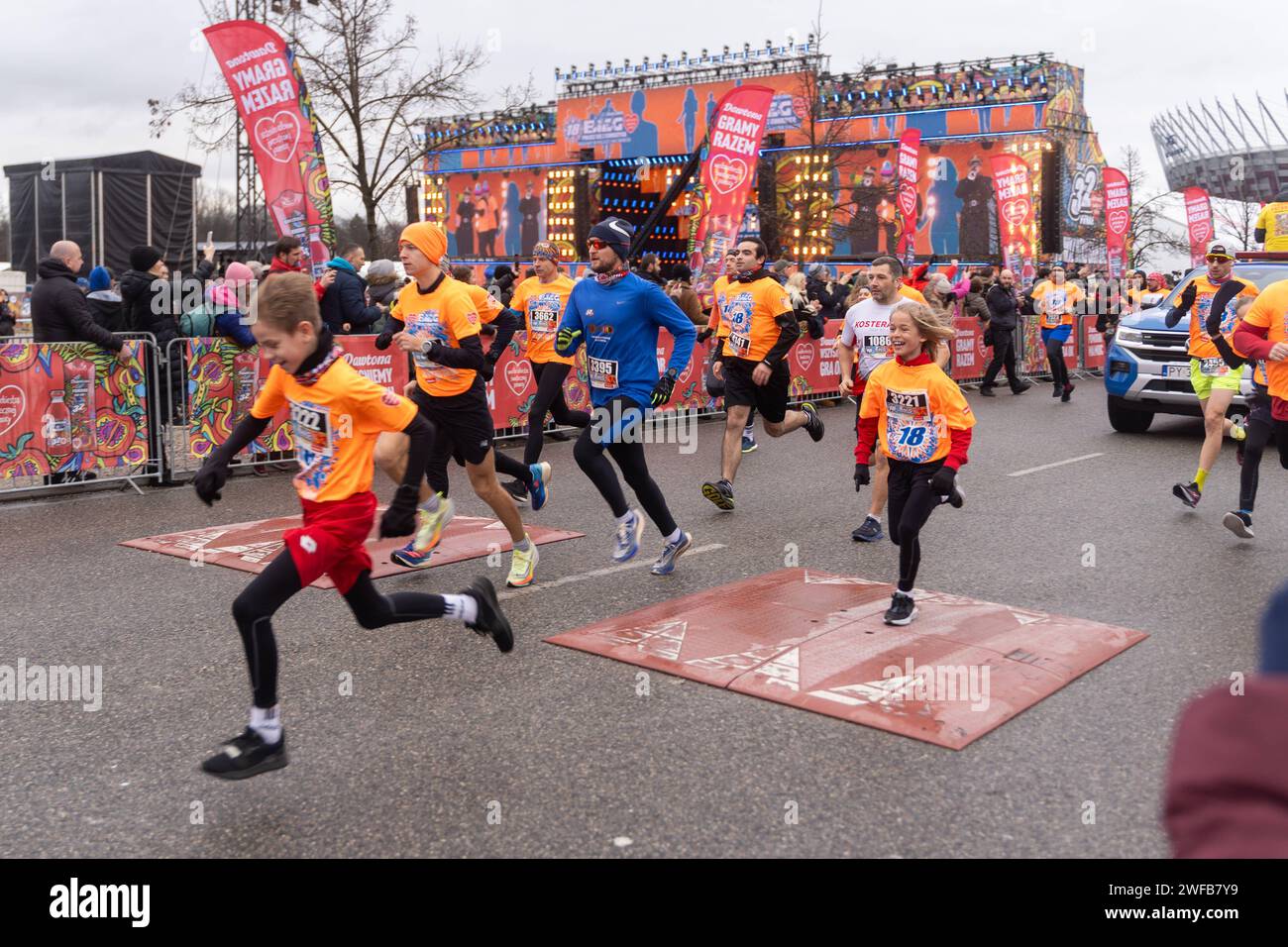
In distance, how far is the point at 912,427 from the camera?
6.16m

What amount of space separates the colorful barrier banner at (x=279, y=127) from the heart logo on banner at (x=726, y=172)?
701 centimetres

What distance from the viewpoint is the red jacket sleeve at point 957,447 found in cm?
593

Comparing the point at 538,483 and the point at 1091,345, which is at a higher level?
the point at 1091,345

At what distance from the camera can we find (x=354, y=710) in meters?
4.82

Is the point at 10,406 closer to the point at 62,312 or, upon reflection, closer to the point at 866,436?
the point at 62,312

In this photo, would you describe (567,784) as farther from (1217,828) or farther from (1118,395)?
(1118,395)

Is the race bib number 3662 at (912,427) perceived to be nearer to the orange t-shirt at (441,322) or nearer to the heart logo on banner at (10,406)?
the orange t-shirt at (441,322)

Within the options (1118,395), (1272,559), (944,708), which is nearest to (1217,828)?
(944,708)

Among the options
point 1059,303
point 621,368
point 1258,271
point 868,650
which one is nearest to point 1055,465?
point 1258,271

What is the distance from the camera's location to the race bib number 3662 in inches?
240

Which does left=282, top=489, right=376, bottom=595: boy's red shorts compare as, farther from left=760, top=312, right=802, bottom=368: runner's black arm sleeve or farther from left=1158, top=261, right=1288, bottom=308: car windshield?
left=1158, top=261, right=1288, bottom=308: car windshield

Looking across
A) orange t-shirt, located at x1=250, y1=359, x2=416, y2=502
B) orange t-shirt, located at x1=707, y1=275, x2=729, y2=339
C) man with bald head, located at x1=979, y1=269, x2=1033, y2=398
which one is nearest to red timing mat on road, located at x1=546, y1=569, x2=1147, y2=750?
orange t-shirt, located at x1=250, y1=359, x2=416, y2=502

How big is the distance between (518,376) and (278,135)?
350 cm

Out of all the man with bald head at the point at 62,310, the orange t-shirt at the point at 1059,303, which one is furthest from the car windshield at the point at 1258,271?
the man with bald head at the point at 62,310
